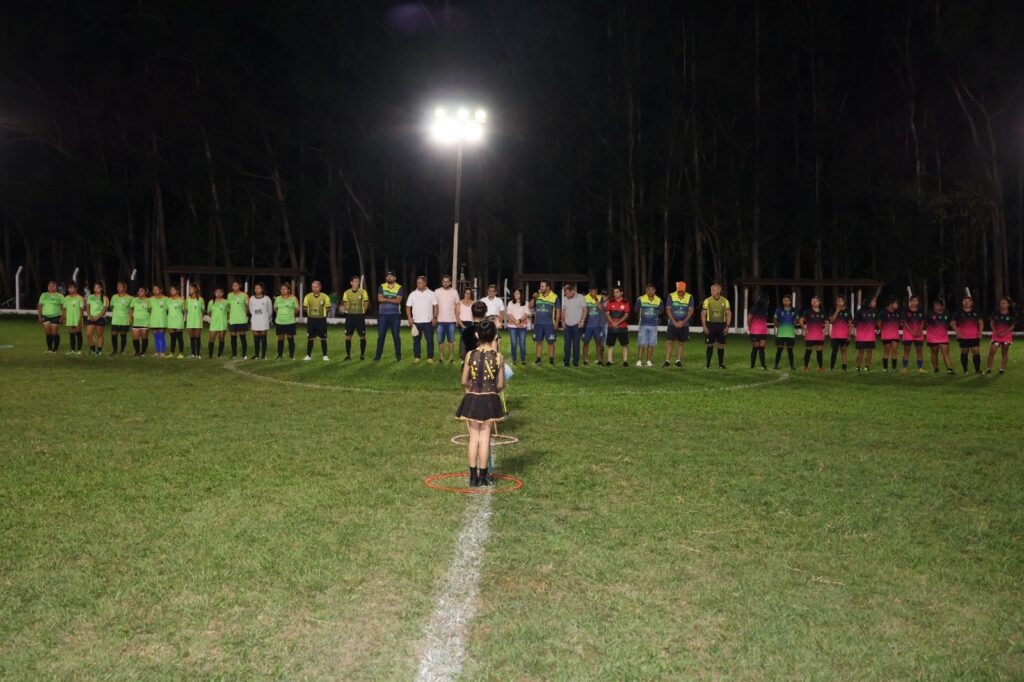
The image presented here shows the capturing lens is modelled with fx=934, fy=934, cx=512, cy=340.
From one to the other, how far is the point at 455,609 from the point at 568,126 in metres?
48.4

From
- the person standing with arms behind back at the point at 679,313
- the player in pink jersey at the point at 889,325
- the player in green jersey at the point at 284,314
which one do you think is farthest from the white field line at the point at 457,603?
the player in green jersey at the point at 284,314

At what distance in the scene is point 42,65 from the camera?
56.4 meters

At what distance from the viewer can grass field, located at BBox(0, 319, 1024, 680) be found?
4.80 m

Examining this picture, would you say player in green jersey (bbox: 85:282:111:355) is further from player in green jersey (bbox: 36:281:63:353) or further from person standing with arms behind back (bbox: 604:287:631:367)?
person standing with arms behind back (bbox: 604:287:631:367)

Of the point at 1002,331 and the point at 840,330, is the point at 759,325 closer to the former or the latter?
the point at 840,330

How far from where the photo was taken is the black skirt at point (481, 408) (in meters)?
8.45

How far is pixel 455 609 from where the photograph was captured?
5.40 metres

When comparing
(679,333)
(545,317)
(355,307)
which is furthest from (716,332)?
(355,307)

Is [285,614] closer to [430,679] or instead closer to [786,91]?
[430,679]

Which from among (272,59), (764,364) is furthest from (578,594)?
(272,59)

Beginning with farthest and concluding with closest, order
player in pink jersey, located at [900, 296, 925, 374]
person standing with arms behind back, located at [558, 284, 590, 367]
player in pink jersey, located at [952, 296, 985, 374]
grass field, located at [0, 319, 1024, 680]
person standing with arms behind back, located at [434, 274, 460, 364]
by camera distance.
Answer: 1. person standing with arms behind back, located at [434, 274, 460, 364]
2. person standing with arms behind back, located at [558, 284, 590, 367]
3. player in pink jersey, located at [900, 296, 925, 374]
4. player in pink jersey, located at [952, 296, 985, 374]
5. grass field, located at [0, 319, 1024, 680]

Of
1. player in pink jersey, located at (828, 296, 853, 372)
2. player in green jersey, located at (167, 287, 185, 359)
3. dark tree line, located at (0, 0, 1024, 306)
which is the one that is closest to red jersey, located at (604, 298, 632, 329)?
player in pink jersey, located at (828, 296, 853, 372)

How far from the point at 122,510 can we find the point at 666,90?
45503 mm

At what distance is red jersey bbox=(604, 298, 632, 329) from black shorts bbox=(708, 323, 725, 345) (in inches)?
81.0
